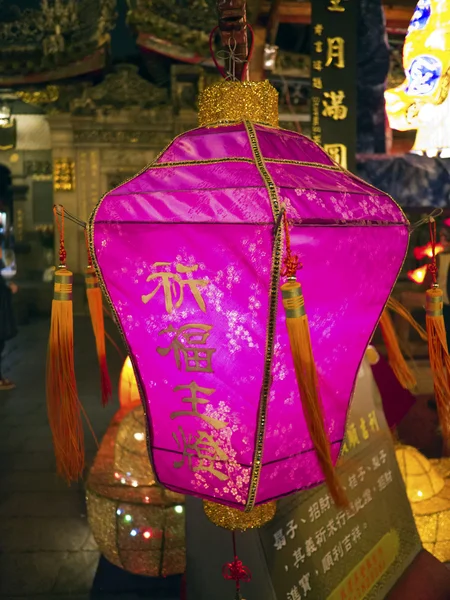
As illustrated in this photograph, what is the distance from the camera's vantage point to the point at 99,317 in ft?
7.30

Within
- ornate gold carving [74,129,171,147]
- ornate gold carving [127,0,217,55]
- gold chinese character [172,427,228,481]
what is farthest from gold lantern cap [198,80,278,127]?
ornate gold carving [127,0,217,55]

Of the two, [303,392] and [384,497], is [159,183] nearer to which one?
[303,392]

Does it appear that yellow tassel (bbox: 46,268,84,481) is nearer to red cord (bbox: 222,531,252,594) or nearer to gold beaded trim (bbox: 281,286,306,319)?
red cord (bbox: 222,531,252,594)

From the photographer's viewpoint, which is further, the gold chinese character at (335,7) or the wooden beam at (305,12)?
the wooden beam at (305,12)

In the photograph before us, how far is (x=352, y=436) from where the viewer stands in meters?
2.79

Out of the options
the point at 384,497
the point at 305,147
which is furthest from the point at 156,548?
the point at 305,147

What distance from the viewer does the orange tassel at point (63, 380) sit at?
74.5 inches

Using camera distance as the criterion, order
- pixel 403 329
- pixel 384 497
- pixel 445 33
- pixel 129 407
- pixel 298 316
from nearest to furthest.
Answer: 1. pixel 298 316
2. pixel 384 497
3. pixel 129 407
4. pixel 445 33
5. pixel 403 329

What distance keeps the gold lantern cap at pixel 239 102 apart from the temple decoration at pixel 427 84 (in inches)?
125

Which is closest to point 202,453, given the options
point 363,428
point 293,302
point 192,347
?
point 192,347

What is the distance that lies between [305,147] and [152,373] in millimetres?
888

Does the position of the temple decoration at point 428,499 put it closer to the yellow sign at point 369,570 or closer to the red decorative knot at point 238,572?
the yellow sign at point 369,570

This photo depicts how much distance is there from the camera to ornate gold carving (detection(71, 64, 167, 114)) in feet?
46.4

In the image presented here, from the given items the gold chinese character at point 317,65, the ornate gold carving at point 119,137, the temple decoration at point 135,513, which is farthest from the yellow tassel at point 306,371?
the ornate gold carving at point 119,137
